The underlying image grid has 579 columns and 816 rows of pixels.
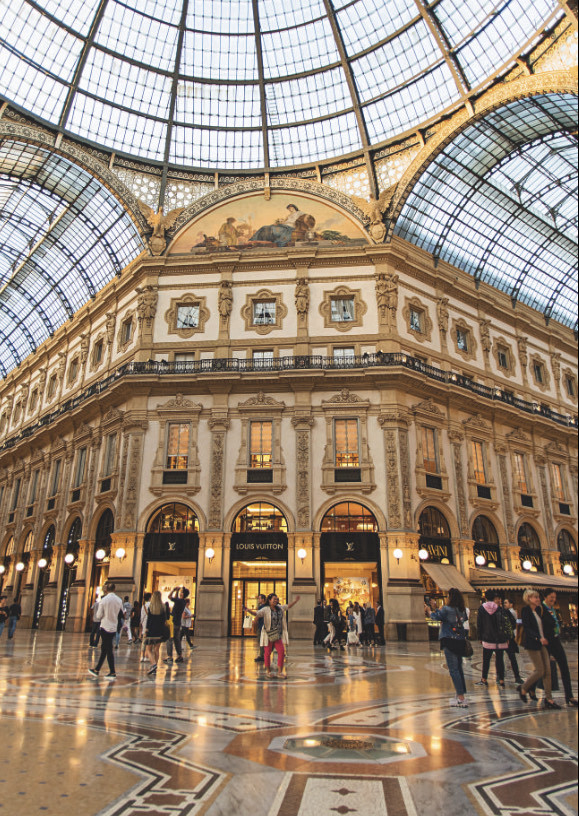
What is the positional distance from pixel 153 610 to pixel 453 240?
33.0 meters

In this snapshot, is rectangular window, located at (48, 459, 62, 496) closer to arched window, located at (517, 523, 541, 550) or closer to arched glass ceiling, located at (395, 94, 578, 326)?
arched glass ceiling, located at (395, 94, 578, 326)

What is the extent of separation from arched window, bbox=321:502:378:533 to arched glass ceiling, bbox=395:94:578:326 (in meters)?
17.2

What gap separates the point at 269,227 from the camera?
35.7 m

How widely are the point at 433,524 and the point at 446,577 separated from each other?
9.43 ft

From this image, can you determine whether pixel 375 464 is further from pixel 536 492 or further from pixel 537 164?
pixel 537 164

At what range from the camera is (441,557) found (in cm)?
3094

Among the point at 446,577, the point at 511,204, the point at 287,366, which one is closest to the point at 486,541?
the point at 446,577

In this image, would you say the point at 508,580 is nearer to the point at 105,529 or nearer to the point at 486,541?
the point at 486,541

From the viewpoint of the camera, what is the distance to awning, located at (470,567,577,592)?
29.7 m

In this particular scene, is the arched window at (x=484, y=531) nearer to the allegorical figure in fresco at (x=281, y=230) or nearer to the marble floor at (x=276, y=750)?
the allegorical figure in fresco at (x=281, y=230)

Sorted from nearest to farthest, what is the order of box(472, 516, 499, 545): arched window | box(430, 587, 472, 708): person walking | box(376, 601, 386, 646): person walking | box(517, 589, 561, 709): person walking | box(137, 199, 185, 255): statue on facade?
1. box(517, 589, 561, 709): person walking
2. box(430, 587, 472, 708): person walking
3. box(376, 601, 386, 646): person walking
4. box(472, 516, 499, 545): arched window
5. box(137, 199, 185, 255): statue on facade

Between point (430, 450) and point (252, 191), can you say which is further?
point (252, 191)

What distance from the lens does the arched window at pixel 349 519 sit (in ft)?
96.8

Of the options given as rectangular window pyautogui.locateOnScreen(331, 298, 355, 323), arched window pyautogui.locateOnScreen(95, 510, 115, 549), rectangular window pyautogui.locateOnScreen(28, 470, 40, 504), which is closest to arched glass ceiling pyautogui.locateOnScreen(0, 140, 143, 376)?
rectangular window pyautogui.locateOnScreen(28, 470, 40, 504)
